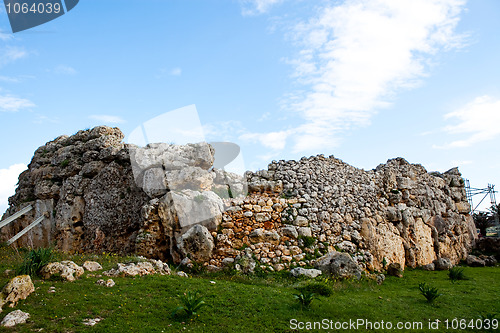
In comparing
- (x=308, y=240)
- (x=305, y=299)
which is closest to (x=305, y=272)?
(x=308, y=240)

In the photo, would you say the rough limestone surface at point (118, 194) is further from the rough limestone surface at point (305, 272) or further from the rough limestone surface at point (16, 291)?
the rough limestone surface at point (16, 291)

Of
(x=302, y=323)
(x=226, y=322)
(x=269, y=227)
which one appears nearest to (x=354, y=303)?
(x=302, y=323)

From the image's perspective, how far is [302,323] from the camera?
912cm

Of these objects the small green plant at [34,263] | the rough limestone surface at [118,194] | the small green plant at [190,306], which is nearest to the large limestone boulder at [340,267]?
the rough limestone surface at [118,194]

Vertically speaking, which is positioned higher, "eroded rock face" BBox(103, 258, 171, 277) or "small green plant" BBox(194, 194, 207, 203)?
"small green plant" BBox(194, 194, 207, 203)

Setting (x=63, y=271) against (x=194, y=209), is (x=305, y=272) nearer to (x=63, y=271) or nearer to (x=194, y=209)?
(x=194, y=209)

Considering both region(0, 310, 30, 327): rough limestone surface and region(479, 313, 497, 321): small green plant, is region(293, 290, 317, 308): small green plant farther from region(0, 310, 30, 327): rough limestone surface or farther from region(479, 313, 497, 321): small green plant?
region(0, 310, 30, 327): rough limestone surface

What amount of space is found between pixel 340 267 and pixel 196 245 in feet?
18.7

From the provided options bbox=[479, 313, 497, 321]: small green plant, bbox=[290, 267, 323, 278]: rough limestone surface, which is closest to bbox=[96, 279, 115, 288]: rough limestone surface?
bbox=[290, 267, 323, 278]: rough limestone surface

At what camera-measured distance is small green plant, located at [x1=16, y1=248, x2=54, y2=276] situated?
1059 cm

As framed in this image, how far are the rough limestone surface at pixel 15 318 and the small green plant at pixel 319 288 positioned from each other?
7.63 meters

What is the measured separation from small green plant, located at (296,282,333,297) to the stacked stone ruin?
2685 millimetres

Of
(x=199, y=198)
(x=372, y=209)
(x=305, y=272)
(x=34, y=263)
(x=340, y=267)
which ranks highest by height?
(x=199, y=198)

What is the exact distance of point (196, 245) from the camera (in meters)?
14.4
